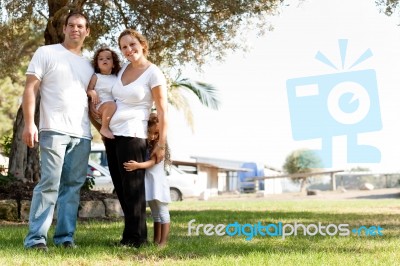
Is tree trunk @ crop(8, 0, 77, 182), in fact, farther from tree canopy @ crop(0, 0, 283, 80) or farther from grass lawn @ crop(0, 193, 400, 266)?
grass lawn @ crop(0, 193, 400, 266)

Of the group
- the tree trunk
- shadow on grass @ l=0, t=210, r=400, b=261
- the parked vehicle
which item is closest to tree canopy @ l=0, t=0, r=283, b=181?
the tree trunk

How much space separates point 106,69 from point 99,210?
5689 millimetres

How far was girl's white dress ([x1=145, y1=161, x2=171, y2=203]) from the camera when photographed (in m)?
5.96

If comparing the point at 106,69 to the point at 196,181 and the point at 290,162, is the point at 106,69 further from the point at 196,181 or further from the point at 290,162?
the point at 290,162

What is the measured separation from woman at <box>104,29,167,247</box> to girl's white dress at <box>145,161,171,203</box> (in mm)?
85

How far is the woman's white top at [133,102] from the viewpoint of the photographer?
5.71m

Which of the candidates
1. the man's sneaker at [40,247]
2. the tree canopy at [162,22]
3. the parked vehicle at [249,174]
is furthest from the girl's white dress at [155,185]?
the parked vehicle at [249,174]

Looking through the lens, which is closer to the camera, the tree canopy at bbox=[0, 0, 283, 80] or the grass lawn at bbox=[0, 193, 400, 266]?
the grass lawn at bbox=[0, 193, 400, 266]

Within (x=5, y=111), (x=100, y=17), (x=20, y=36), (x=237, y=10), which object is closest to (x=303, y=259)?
(x=237, y=10)

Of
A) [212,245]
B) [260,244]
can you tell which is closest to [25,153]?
[212,245]

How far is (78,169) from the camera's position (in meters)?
5.91

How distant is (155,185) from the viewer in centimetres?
598

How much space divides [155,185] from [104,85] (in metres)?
1.07

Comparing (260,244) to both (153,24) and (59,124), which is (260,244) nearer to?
(59,124)
